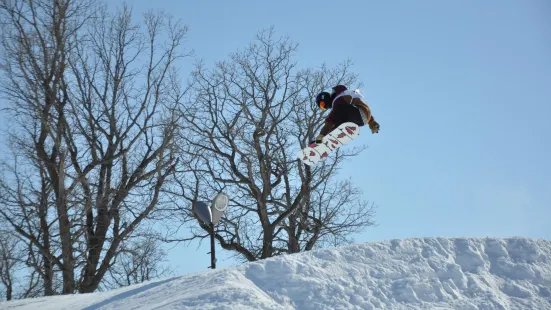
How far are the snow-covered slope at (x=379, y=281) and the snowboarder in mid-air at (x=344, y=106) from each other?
7.07ft

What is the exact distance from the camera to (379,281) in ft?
24.6

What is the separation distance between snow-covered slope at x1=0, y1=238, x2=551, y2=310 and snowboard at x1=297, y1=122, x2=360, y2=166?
2.15 m

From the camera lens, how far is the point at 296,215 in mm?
20234

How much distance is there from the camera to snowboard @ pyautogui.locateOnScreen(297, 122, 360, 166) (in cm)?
959

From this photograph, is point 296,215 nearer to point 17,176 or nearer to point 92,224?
point 92,224

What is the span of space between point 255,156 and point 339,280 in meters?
13.0

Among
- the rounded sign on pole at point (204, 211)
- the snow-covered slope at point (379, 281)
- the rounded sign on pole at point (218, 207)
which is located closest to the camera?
the snow-covered slope at point (379, 281)

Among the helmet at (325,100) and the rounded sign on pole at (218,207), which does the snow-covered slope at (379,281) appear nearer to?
the rounded sign on pole at (218,207)

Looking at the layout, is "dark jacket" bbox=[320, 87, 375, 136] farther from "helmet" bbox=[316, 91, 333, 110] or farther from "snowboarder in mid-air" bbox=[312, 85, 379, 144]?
"helmet" bbox=[316, 91, 333, 110]

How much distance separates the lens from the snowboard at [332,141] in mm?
9594

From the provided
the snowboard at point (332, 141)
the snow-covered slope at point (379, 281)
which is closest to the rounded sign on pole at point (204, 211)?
Answer: the snow-covered slope at point (379, 281)

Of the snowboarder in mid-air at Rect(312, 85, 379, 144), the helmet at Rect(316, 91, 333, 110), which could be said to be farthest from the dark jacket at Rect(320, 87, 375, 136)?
the helmet at Rect(316, 91, 333, 110)

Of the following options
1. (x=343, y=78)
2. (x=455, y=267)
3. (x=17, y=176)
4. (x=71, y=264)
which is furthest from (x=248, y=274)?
(x=343, y=78)

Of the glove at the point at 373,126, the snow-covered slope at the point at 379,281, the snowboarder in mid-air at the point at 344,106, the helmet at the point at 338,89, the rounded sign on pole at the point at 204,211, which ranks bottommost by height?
the snow-covered slope at the point at 379,281
